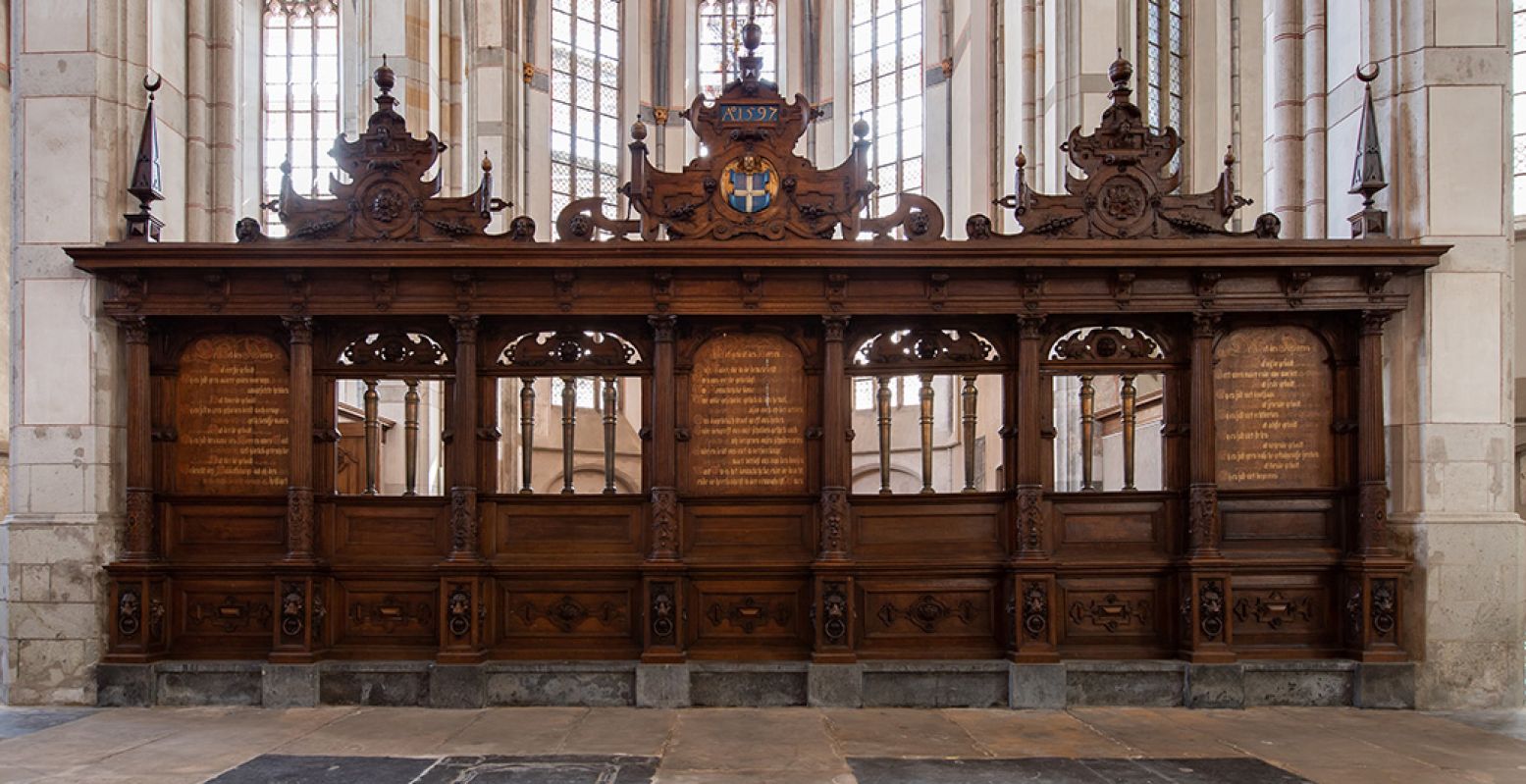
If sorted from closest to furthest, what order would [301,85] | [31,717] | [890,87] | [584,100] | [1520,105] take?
1. [31,717]
2. [1520,105]
3. [301,85]
4. [890,87]
5. [584,100]

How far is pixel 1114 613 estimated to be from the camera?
8.96m

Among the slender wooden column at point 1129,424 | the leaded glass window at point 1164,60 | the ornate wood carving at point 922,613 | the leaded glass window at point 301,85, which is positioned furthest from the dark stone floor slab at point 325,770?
the leaded glass window at point 301,85

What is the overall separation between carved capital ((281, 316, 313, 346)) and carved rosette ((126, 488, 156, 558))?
1.49m

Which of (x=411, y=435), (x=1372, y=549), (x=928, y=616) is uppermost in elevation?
(x=411, y=435)

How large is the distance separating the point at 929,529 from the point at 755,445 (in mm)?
1403

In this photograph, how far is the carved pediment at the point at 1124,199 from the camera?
29.0 ft

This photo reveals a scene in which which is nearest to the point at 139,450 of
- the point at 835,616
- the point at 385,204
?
the point at 385,204

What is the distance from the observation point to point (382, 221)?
8.83 meters

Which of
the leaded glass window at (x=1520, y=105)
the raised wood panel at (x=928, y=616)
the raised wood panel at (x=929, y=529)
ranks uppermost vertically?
the leaded glass window at (x=1520, y=105)

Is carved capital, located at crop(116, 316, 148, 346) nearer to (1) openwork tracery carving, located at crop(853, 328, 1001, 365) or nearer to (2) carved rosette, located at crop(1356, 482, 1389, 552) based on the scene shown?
(1) openwork tracery carving, located at crop(853, 328, 1001, 365)

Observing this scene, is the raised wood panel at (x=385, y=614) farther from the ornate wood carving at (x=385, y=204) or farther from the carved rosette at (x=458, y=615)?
the ornate wood carving at (x=385, y=204)

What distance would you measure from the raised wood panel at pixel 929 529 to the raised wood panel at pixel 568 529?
1672 millimetres

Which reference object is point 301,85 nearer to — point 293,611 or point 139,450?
point 139,450

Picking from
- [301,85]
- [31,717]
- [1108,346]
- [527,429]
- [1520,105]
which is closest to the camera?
[31,717]
